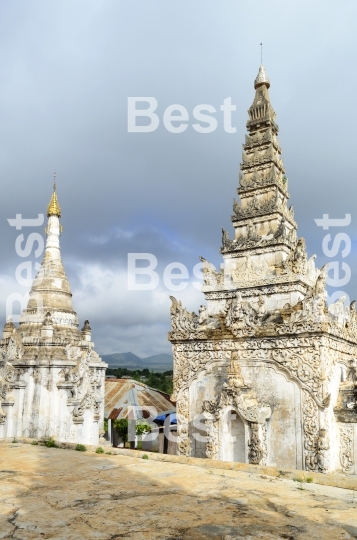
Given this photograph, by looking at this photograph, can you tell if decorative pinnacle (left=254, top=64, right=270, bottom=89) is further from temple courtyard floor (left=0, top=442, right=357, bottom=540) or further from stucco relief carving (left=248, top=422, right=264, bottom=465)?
temple courtyard floor (left=0, top=442, right=357, bottom=540)

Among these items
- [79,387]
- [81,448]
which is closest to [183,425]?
[79,387]

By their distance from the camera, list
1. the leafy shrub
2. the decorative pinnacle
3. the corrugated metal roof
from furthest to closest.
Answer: the corrugated metal roof
the decorative pinnacle
the leafy shrub

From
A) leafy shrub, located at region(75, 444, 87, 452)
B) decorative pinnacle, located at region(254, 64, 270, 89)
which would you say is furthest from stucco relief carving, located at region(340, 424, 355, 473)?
decorative pinnacle, located at region(254, 64, 270, 89)

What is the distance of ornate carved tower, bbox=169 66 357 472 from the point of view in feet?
60.5

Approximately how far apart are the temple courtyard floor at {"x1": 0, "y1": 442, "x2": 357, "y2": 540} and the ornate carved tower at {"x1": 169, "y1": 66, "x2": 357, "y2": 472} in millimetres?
8075

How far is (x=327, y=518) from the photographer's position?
755 centimetres

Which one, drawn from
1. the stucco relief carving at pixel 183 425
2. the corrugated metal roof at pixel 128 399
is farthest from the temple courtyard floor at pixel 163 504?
the corrugated metal roof at pixel 128 399

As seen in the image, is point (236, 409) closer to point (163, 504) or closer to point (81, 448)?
point (81, 448)

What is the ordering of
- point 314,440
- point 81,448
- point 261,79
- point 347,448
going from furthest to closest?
point 261,79
point 347,448
point 314,440
point 81,448

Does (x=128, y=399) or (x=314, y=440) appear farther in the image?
(x=128, y=399)

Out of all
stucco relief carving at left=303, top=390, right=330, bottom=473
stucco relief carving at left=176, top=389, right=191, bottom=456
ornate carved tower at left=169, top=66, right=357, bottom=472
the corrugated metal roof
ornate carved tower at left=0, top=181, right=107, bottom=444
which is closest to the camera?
stucco relief carving at left=303, top=390, right=330, bottom=473

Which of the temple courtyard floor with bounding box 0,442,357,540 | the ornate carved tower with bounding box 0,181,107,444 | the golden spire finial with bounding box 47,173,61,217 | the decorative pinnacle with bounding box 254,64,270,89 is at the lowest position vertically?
the temple courtyard floor with bounding box 0,442,357,540

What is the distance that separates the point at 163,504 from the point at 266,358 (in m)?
12.0

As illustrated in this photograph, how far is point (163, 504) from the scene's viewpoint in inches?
328
